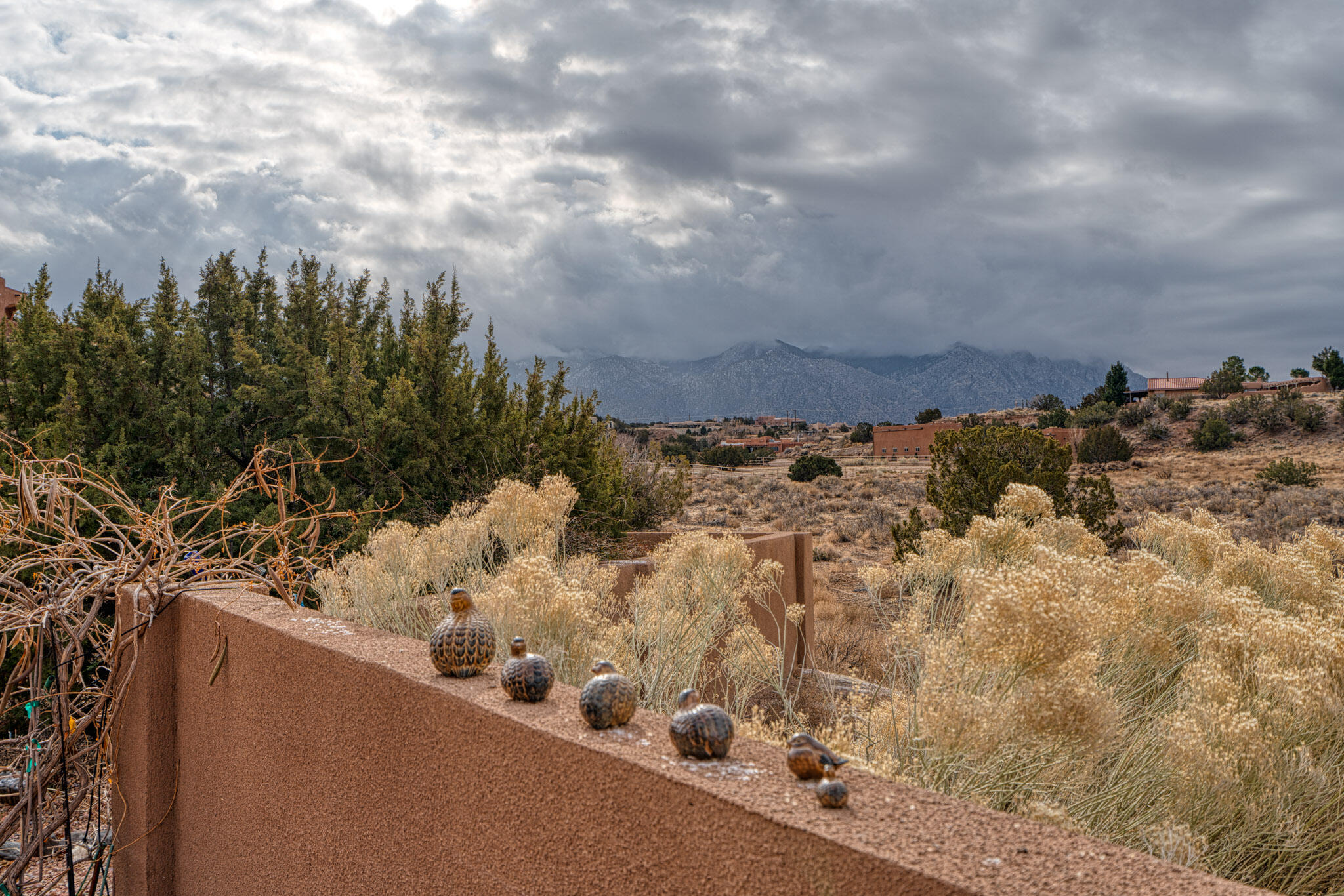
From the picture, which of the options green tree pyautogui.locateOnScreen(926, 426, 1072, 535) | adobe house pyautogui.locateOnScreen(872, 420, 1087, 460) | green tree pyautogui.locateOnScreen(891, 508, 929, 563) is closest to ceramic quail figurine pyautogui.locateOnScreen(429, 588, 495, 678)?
green tree pyautogui.locateOnScreen(891, 508, 929, 563)

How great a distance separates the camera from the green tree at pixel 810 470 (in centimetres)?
3416

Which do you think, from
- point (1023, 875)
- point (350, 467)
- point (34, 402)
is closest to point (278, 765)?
point (1023, 875)

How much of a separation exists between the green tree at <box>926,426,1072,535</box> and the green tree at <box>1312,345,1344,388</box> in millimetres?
44774

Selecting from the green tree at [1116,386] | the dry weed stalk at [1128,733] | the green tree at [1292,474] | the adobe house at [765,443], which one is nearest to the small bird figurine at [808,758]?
the dry weed stalk at [1128,733]

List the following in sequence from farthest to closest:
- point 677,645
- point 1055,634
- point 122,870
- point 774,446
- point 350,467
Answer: point 774,446 → point 350,467 → point 122,870 → point 677,645 → point 1055,634

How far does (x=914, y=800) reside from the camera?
3.90ft

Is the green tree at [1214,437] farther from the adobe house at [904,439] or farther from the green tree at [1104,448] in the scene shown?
the adobe house at [904,439]

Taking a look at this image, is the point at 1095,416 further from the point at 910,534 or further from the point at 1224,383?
the point at 910,534

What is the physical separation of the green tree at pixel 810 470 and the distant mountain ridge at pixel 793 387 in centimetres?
7140

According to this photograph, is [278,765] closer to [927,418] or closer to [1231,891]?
[1231,891]

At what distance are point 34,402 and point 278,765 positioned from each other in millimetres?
6960

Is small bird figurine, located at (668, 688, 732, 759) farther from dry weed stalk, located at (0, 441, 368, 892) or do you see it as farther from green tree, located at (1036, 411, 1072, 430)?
green tree, located at (1036, 411, 1072, 430)

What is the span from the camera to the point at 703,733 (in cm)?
132

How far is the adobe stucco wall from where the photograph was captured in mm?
1025
